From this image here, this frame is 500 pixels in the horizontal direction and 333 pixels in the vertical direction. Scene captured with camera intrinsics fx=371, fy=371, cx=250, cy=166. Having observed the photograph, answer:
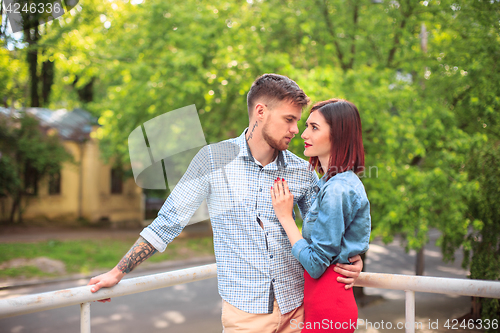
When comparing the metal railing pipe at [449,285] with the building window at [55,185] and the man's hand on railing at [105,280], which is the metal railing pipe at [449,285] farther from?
the building window at [55,185]

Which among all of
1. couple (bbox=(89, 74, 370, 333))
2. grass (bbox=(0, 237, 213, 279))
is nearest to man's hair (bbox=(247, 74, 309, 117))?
couple (bbox=(89, 74, 370, 333))

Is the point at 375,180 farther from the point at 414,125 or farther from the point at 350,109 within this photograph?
the point at 350,109

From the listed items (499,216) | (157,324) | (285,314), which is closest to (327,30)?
(499,216)

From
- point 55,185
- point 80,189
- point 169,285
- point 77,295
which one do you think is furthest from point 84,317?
point 80,189

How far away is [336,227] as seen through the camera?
1.45 meters

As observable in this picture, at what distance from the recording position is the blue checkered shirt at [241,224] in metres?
1.69

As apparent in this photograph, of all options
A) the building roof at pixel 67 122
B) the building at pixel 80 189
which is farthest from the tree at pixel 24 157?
the building roof at pixel 67 122

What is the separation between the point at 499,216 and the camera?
244 inches

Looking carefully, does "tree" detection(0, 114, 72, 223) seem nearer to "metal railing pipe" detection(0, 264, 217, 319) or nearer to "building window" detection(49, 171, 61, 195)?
"building window" detection(49, 171, 61, 195)

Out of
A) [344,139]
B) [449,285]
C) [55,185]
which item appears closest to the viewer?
[344,139]

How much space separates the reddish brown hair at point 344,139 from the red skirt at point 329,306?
17.1 inches

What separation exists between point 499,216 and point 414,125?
222 cm

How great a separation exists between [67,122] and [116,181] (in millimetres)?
4142

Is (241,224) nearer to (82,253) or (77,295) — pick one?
(77,295)
